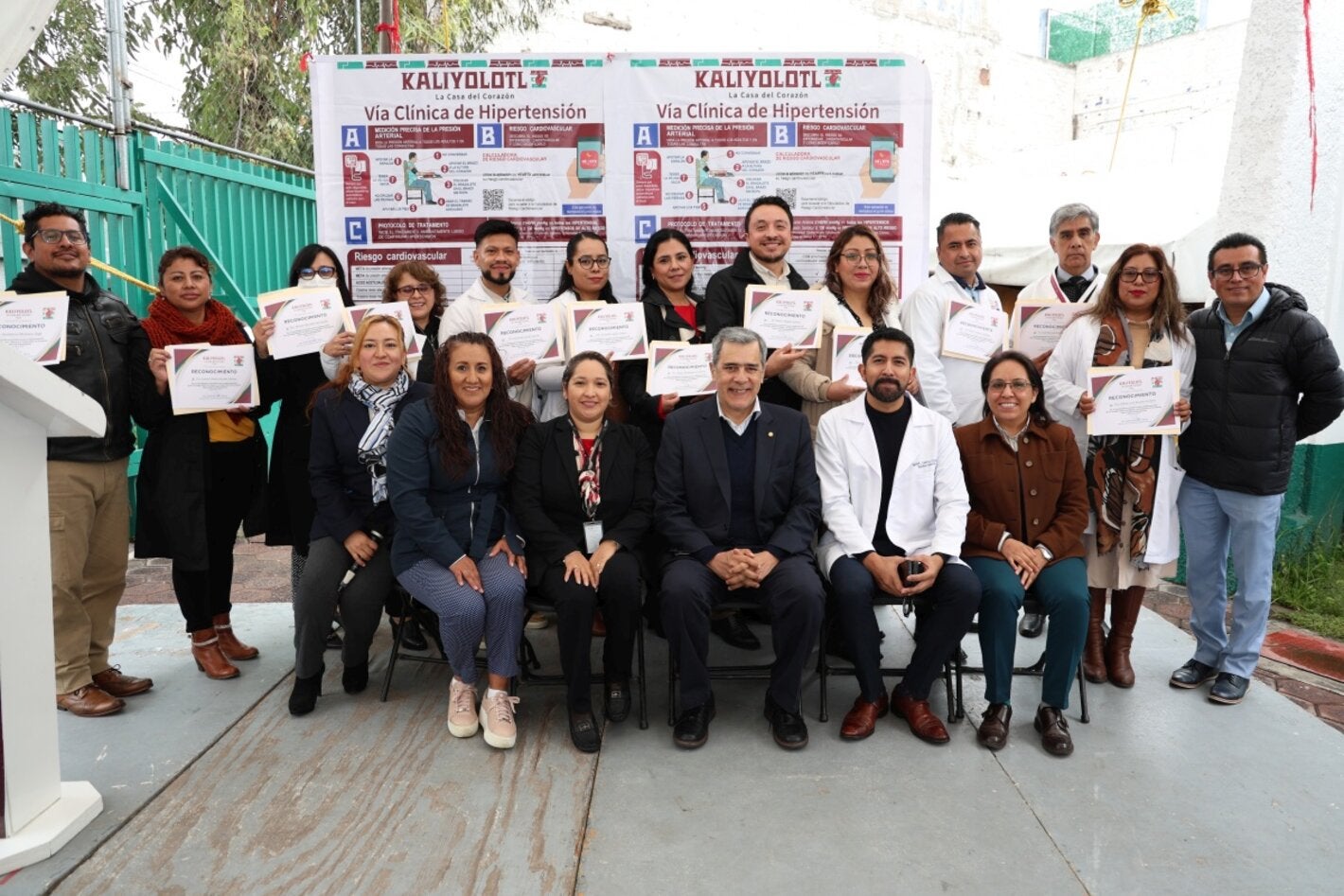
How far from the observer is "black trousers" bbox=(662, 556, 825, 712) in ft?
12.2

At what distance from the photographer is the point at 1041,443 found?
160 inches

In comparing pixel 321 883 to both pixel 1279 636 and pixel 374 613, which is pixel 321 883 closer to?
pixel 374 613

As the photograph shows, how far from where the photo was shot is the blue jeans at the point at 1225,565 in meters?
4.18

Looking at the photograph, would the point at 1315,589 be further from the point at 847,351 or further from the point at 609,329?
the point at 609,329

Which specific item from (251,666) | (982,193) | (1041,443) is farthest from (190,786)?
(982,193)

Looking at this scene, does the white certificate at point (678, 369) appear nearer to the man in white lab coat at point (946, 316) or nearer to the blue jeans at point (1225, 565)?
the man in white lab coat at point (946, 316)

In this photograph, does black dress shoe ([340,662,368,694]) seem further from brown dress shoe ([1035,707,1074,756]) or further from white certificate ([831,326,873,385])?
brown dress shoe ([1035,707,1074,756])

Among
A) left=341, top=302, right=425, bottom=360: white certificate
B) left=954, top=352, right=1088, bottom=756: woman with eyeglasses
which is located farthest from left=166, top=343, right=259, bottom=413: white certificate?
left=954, top=352, right=1088, bottom=756: woman with eyeglasses

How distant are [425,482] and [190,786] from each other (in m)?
1.41

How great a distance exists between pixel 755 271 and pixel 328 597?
252cm

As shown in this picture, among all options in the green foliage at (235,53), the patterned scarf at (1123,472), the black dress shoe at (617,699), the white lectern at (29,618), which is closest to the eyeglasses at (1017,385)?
the patterned scarf at (1123,472)

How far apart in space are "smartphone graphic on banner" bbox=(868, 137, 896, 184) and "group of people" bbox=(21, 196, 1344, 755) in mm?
878

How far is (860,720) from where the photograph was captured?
3.83 meters

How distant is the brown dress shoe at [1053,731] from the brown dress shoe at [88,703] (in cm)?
389
